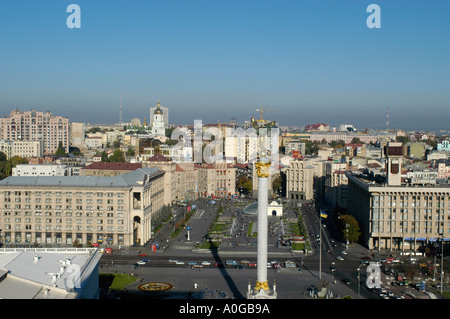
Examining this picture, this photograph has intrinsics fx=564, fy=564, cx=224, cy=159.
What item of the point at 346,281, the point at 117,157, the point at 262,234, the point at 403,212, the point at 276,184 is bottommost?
the point at 346,281

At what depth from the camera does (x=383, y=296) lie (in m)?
23.7

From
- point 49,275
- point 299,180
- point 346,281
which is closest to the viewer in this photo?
point 49,275

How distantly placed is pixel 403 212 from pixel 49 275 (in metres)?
21.6

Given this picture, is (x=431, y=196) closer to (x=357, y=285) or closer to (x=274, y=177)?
(x=357, y=285)

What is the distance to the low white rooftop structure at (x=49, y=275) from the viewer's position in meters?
15.8

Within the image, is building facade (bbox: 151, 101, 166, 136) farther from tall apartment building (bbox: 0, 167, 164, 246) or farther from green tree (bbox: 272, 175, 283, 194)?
tall apartment building (bbox: 0, 167, 164, 246)

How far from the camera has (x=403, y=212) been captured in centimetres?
3247

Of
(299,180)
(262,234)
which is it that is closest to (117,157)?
(299,180)

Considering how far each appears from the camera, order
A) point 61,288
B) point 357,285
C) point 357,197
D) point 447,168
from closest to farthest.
Answer: point 61,288, point 357,285, point 357,197, point 447,168

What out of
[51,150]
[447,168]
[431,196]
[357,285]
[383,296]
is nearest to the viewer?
[383,296]

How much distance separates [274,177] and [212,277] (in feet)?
115

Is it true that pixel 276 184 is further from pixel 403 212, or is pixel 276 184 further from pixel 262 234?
pixel 262 234

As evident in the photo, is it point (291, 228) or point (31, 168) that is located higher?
point (31, 168)
